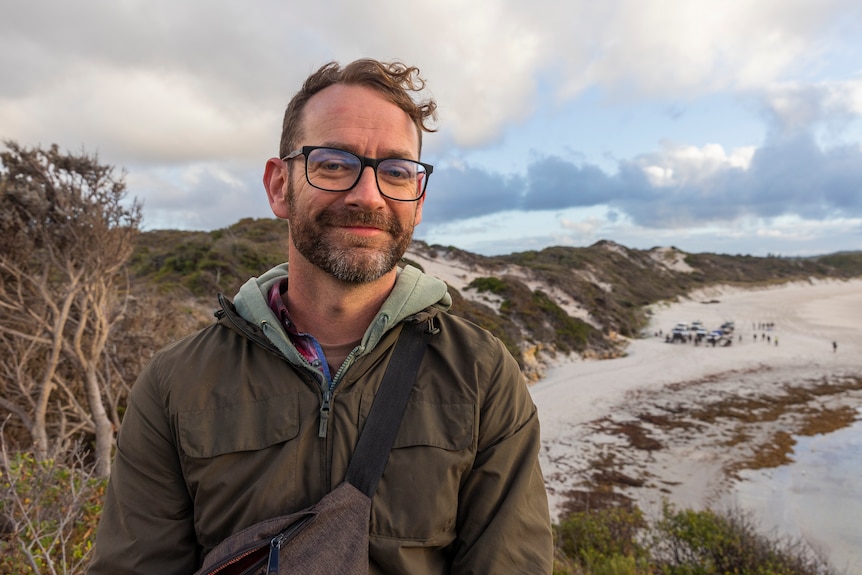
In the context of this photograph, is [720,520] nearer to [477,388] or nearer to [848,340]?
[477,388]

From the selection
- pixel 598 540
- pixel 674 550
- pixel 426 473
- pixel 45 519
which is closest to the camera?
pixel 426 473

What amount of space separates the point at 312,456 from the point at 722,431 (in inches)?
691

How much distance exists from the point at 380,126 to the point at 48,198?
6.85m

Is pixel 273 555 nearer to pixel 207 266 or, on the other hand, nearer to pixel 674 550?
pixel 674 550

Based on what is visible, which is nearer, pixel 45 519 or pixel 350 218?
pixel 350 218

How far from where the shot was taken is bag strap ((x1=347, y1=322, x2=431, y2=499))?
143cm

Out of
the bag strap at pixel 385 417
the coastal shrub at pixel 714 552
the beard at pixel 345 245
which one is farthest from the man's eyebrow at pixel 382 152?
the coastal shrub at pixel 714 552

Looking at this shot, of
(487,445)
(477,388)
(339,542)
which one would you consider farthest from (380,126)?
(339,542)

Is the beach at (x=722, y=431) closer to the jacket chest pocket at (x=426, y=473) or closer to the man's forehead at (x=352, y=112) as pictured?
the jacket chest pocket at (x=426, y=473)

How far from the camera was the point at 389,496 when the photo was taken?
145 centimetres

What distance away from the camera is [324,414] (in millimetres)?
1511

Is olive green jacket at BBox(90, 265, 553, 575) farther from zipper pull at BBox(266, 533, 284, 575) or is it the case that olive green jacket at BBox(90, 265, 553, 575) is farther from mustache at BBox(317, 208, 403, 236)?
mustache at BBox(317, 208, 403, 236)

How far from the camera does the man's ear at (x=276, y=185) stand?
6.08ft

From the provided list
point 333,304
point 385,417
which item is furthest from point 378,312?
point 385,417
